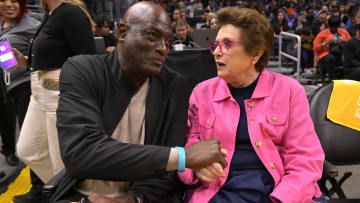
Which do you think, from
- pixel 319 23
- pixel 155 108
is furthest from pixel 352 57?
pixel 155 108

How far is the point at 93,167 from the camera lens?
4.40ft

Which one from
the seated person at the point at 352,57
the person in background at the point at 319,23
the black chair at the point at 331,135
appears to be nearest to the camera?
the black chair at the point at 331,135

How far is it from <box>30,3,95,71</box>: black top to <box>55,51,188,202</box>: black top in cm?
82

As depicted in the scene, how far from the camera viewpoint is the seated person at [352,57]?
6.83 meters

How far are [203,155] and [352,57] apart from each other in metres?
6.29

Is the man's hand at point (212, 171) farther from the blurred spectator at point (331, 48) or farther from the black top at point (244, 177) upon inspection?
the blurred spectator at point (331, 48)

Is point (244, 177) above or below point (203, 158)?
below

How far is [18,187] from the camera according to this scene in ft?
11.7

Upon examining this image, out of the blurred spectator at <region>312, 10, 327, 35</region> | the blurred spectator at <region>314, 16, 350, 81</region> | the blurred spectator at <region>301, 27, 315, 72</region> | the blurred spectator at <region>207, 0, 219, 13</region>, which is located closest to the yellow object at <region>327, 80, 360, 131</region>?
the blurred spectator at <region>314, 16, 350, 81</region>

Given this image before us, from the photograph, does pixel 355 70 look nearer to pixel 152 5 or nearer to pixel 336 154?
pixel 336 154

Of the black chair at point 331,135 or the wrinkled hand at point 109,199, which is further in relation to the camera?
the black chair at point 331,135

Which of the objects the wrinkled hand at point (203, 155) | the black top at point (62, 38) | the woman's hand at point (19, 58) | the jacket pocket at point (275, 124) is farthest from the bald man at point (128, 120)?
the woman's hand at point (19, 58)

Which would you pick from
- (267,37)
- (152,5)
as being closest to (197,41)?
(267,37)

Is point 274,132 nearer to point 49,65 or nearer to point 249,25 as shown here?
point 249,25
